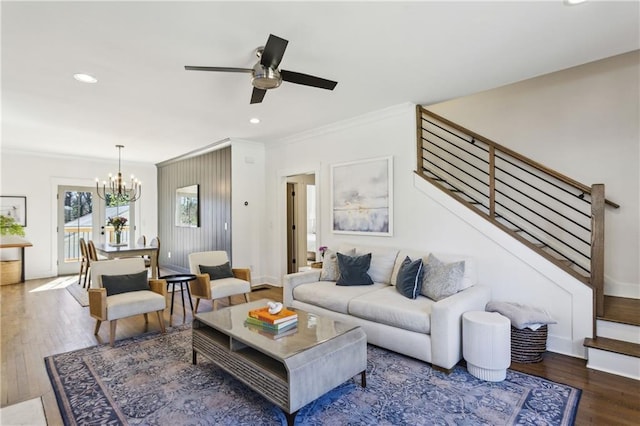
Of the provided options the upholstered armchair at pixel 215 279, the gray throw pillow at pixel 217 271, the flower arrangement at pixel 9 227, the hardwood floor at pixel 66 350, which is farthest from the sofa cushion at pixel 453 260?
the flower arrangement at pixel 9 227

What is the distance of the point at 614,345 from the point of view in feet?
8.88

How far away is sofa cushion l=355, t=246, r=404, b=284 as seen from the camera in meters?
3.93

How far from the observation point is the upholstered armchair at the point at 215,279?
411 cm

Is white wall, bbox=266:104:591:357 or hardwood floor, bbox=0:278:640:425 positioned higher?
white wall, bbox=266:104:591:357

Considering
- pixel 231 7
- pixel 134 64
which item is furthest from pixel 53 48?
pixel 231 7

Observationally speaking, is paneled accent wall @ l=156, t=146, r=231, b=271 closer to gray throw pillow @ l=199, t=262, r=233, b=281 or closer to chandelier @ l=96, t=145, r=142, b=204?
chandelier @ l=96, t=145, r=142, b=204

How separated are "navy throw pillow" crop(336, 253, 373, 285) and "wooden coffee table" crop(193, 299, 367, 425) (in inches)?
44.0

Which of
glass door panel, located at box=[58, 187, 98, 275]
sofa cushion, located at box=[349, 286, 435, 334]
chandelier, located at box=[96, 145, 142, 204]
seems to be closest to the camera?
sofa cushion, located at box=[349, 286, 435, 334]

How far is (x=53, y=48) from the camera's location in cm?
261

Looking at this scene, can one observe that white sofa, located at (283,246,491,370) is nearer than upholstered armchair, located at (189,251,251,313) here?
Yes

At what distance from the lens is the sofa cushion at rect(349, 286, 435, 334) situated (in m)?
2.85

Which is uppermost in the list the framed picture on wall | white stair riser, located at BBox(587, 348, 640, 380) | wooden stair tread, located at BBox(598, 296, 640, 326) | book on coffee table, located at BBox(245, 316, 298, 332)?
the framed picture on wall

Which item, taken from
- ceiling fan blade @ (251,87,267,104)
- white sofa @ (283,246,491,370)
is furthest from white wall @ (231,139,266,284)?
ceiling fan blade @ (251,87,267,104)

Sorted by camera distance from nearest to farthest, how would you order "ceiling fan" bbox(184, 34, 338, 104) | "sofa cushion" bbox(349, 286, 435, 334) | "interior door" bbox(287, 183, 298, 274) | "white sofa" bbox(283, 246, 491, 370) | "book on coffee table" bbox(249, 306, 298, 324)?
"ceiling fan" bbox(184, 34, 338, 104) → "book on coffee table" bbox(249, 306, 298, 324) → "white sofa" bbox(283, 246, 491, 370) → "sofa cushion" bbox(349, 286, 435, 334) → "interior door" bbox(287, 183, 298, 274)
